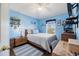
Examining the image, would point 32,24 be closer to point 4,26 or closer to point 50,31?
point 50,31

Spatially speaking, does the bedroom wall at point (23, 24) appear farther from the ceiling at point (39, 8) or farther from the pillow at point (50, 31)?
the pillow at point (50, 31)

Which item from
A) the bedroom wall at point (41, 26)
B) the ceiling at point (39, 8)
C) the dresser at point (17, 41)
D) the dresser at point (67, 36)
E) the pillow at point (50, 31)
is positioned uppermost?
the ceiling at point (39, 8)

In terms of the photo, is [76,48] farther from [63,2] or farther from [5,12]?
[5,12]

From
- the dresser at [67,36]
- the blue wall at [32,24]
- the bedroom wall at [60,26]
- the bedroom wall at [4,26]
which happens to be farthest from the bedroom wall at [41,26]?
the bedroom wall at [4,26]

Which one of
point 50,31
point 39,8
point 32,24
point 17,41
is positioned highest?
point 39,8

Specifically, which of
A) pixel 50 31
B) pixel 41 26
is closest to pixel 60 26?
pixel 50 31

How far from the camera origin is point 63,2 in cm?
177

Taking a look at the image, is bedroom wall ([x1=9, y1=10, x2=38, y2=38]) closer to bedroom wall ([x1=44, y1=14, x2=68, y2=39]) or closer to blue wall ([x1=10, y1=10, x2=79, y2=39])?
blue wall ([x1=10, y1=10, x2=79, y2=39])

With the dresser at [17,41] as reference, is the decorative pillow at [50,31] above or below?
above

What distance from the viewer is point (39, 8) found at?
1.78 metres

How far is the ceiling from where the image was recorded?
1755 millimetres

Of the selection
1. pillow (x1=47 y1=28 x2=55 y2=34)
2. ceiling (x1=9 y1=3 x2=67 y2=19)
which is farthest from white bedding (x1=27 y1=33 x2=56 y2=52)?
ceiling (x1=9 y1=3 x2=67 y2=19)

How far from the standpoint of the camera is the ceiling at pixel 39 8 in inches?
69.1

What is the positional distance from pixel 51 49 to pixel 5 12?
3.08 ft
